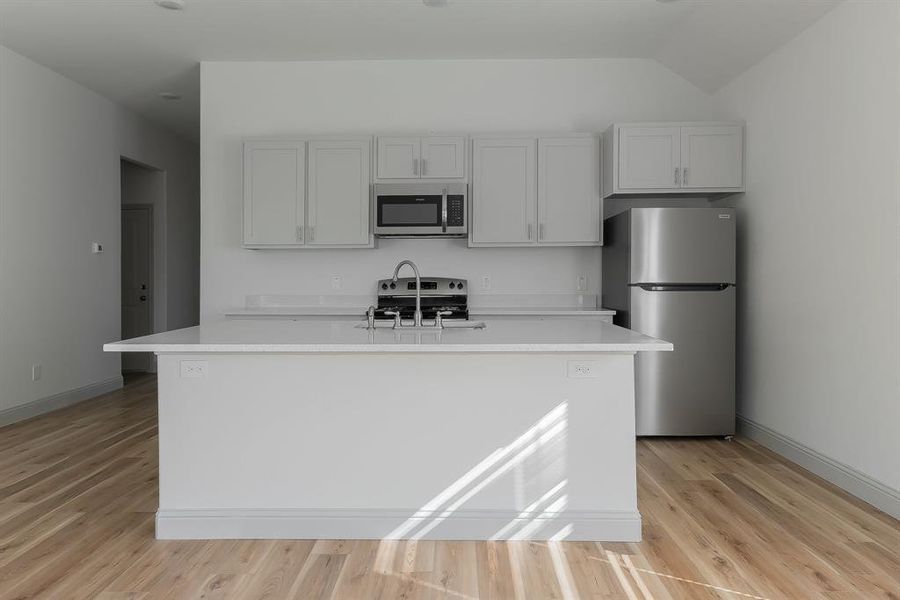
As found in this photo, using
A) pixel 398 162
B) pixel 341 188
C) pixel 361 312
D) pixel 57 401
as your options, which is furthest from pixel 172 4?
pixel 57 401

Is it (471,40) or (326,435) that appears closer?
(326,435)

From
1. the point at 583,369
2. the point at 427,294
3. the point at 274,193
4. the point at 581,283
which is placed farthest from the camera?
the point at 581,283

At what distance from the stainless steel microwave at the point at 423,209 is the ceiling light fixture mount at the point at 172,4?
170 centimetres

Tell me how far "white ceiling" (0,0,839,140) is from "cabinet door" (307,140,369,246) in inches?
29.9

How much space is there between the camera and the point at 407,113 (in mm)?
5191

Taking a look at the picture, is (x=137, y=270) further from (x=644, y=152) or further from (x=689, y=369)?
(x=689, y=369)

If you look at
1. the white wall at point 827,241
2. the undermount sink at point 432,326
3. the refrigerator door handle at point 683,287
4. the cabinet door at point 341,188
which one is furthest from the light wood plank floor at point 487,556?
the cabinet door at point 341,188

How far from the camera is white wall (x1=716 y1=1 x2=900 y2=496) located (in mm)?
3170

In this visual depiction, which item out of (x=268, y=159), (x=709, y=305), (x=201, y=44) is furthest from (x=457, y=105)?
(x=709, y=305)

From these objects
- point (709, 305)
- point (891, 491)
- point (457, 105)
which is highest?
point (457, 105)

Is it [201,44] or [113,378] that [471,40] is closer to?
[201,44]

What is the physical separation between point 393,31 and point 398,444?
10.1ft

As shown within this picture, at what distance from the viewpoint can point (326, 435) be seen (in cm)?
270

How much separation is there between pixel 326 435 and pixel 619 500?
3.94 ft
